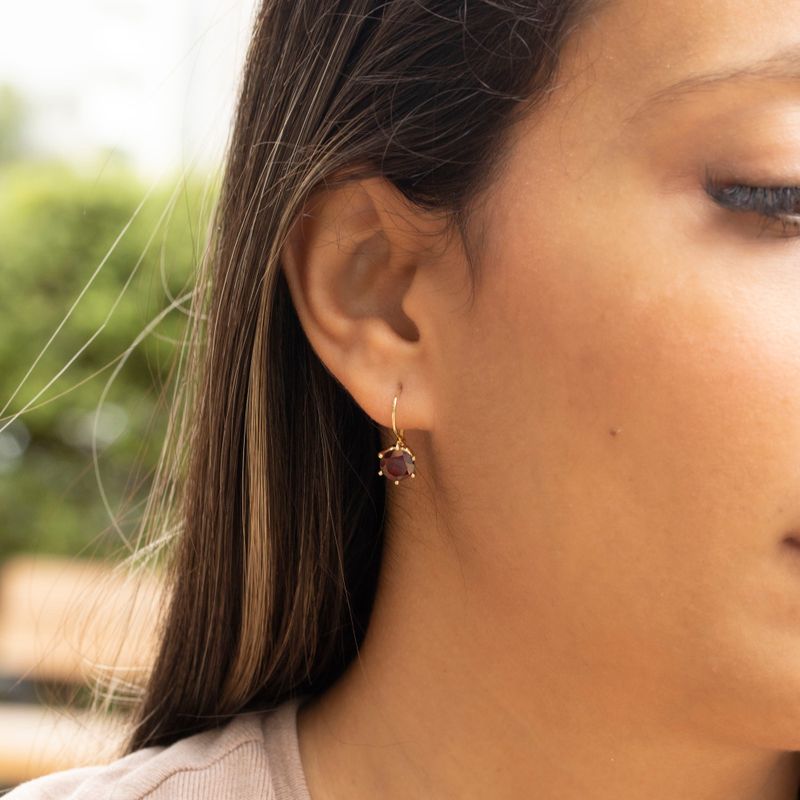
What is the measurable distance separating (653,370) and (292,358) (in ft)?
1.90

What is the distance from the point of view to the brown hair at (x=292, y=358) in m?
1.61

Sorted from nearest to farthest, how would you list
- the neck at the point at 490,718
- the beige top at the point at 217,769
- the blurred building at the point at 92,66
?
the neck at the point at 490,718 < the beige top at the point at 217,769 < the blurred building at the point at 92,66

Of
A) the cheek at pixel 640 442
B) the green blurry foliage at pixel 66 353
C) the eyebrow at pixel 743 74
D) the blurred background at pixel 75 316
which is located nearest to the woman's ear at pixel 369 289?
the cheek at pixel 640 442

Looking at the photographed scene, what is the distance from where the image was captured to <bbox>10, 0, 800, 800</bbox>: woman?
1406 mm

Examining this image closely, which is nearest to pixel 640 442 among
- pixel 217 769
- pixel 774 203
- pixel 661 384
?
pixel 661 384

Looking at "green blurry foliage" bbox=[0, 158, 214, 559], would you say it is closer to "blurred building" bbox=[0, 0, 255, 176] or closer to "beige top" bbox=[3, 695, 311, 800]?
"blurred building" bbox=[0, 0, 255, 176]

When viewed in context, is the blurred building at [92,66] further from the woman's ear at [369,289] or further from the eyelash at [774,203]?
the eyelash at [774,203]

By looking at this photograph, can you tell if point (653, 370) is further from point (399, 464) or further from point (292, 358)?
point (292, 358)

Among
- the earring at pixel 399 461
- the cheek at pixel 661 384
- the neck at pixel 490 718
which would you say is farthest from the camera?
the earring at pixel 399 461

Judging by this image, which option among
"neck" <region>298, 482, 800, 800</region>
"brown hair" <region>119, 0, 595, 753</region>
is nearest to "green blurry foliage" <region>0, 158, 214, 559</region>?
"brown hair" <region>119, 0, 595, 753</region>

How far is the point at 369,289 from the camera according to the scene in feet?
5.62

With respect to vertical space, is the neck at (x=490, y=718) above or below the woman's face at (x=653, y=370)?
below

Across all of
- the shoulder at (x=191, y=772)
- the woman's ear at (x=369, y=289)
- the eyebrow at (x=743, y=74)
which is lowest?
the shoulder at (x=191, y=772)

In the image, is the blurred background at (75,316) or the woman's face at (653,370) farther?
the blurred background at (75,316)
